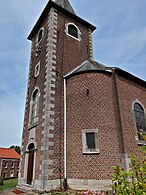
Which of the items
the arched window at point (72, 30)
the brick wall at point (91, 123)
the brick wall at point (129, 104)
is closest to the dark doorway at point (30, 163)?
the brick wall at point (91, 123)

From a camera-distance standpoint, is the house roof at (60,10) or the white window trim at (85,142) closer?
the white window trim at (85,142)

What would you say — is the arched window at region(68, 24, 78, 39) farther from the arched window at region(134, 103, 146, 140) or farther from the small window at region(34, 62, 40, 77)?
the arched window at region(134, 103, 146, 140)

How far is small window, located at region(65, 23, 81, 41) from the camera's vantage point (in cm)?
1411

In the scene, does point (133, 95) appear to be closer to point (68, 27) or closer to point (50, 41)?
point (50, 41)

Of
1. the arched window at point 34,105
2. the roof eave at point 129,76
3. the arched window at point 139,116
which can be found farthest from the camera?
the arched window at point 34,105

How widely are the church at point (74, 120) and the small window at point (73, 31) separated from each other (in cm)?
93

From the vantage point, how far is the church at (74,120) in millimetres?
8680

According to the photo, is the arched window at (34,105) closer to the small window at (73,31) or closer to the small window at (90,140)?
the small window at (90,140)

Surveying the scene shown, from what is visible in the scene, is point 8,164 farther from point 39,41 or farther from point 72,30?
point 72,30

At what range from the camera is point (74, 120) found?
32.4 ft

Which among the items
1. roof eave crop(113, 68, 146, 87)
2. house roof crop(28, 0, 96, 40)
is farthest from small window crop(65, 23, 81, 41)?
roof eave crop(113, 68, 146, 87)

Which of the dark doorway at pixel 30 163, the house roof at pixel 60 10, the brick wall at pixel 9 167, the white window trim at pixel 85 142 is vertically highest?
the house roof at pixel 60 10

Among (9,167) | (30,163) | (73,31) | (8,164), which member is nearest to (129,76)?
(73,31)

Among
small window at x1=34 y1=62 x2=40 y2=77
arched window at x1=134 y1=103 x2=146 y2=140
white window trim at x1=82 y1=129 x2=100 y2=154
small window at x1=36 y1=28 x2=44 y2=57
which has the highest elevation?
small window at x1=36 y1=28 x2=44 y2=57
